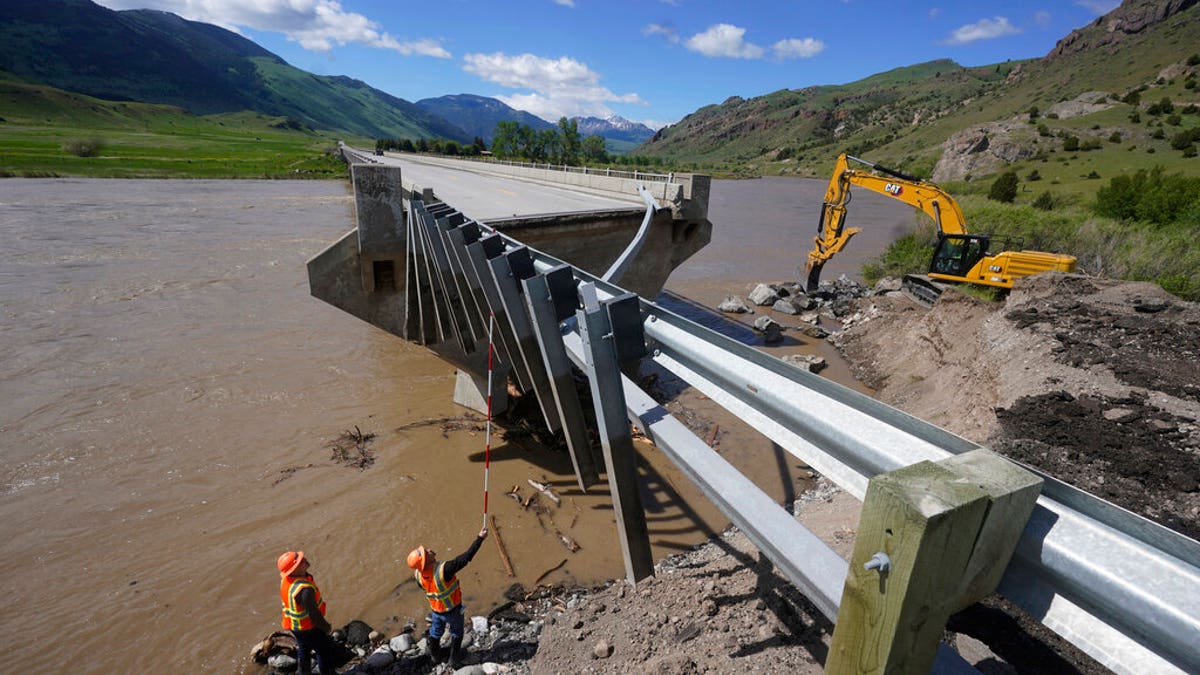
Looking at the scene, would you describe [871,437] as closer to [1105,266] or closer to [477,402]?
[477,402]

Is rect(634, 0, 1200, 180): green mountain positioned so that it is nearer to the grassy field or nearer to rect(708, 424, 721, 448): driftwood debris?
rect(708, 424, 721, 448): driftwood debris

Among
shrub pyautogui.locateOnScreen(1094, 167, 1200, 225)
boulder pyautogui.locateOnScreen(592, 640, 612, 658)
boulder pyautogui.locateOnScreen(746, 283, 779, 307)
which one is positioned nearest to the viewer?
boulder pyautogui.locateOnScreen(592, 640, 612, 658)

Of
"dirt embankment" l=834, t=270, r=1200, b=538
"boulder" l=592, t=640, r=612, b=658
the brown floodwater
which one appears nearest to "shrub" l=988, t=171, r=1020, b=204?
"dirt embankment" l=834, t=270, r=1200, b=538

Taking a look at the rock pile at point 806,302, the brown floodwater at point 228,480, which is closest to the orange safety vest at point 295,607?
the brown floodwater at point 228,480

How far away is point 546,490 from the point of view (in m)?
7.38

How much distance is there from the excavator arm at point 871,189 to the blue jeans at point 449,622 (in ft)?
45.8

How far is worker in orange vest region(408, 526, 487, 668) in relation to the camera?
4473mm

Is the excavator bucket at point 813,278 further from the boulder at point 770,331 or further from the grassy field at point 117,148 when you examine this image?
the grassy field at point 117,148

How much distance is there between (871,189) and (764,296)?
4.39m

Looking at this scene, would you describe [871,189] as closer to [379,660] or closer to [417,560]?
[417,560]

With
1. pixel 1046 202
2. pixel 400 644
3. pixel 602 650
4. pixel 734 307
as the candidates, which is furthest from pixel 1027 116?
pixel 400 644

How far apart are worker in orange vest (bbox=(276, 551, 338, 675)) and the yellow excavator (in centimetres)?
Answer: 1469

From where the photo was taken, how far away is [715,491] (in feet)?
6.41

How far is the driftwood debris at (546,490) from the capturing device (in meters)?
7.16
